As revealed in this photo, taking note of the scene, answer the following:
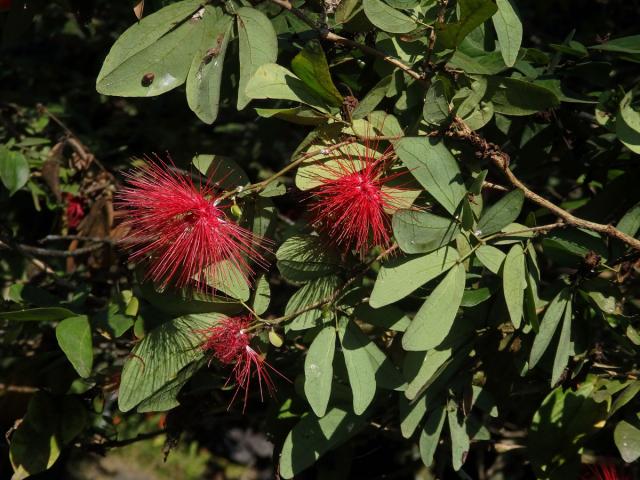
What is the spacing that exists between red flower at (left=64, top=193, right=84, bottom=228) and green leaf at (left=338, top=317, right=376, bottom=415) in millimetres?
1251

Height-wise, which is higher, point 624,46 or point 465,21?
point 465,21

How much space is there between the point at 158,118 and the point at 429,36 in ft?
5.52

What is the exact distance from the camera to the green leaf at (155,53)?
1382 millimetres

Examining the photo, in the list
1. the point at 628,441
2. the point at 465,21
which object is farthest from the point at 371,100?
the point at 628,441

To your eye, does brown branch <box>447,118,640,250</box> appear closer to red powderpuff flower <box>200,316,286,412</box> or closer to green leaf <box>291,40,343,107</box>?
green leaf <box>291,40,343,107</box>

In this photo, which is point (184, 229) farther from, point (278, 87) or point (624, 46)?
point (624, 46)

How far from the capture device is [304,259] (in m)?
1.48

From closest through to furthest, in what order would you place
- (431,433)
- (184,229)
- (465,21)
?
(465,21)
(184,229)
(431,433)

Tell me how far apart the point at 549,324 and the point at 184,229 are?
73 cm

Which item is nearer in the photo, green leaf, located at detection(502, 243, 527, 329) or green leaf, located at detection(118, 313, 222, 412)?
green leaf, located at detection(502, 243, 527, 329)

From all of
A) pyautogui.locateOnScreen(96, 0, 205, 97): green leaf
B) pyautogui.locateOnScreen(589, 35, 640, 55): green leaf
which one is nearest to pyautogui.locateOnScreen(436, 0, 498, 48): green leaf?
pyautogui.locateOnScreen(589, 35, 640, 55): green leaf

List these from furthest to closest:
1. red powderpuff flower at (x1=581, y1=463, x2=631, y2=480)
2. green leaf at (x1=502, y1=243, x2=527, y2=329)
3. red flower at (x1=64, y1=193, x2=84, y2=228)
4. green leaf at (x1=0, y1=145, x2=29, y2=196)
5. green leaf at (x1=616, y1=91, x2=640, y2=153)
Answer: red flower at (x1=64, y1=193, x2=84, y2=228) < green leaf at (x1=0, y1=145, x2=29, y2=196) < red powderpuff flower at (x1=581, y1=463, x2=631, y2=480) < green leaf at (x1=616, y1=91, x2=640, y2=153) < green leaf at (x1=502, y1=243, x2=527, y2=329)

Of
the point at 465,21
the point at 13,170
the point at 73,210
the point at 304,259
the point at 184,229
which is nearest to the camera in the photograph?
the point at 465,21

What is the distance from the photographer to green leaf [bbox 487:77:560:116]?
137 centimetres
